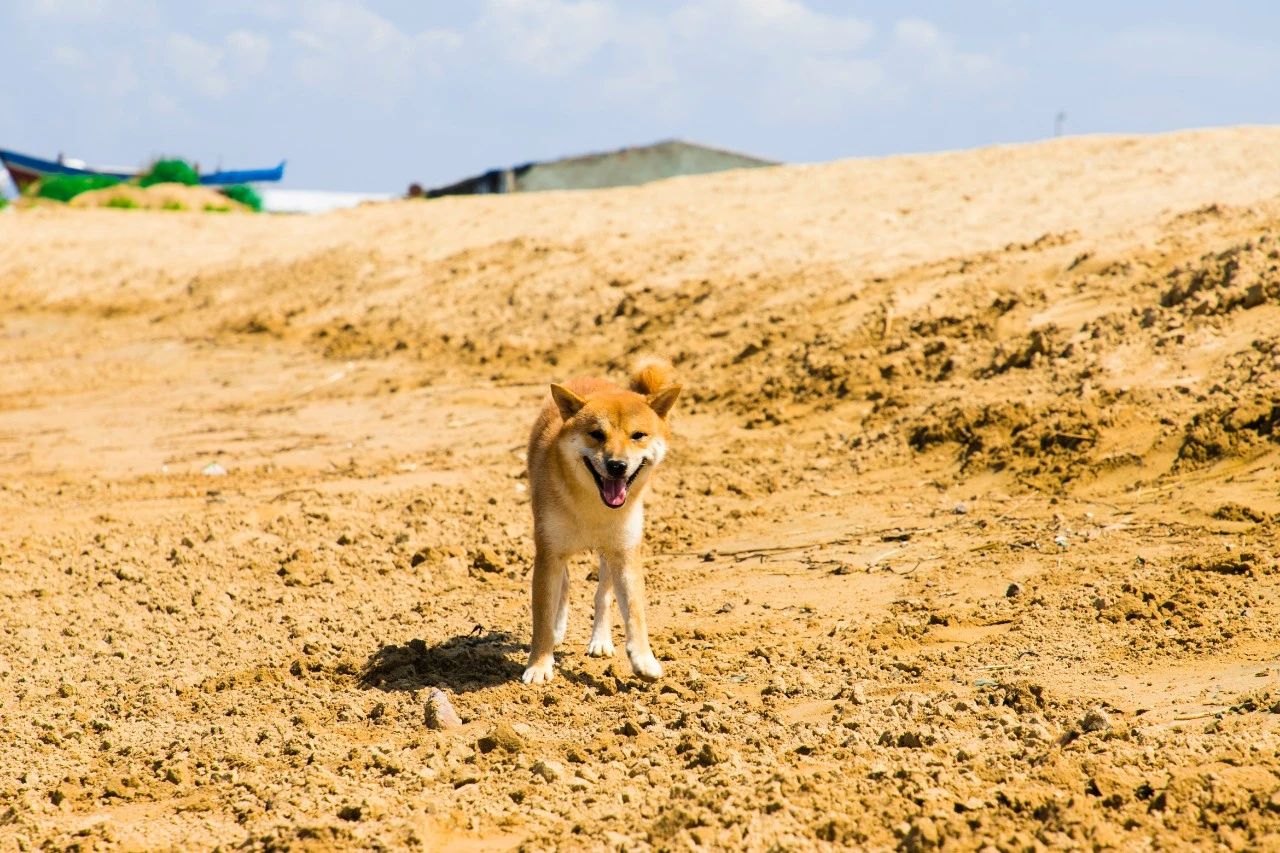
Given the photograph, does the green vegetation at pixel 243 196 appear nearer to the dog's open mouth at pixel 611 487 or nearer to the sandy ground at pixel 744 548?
the sandy ground at pixel 744 548

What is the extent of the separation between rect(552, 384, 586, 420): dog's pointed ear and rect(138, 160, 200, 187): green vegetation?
33.5 meters

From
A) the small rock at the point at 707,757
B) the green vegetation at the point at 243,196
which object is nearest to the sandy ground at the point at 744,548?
the small rock at the point at 707,757

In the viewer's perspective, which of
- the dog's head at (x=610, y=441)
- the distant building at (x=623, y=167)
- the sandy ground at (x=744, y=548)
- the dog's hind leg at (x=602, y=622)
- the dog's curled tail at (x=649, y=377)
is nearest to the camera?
the sandy ground at (x=744, y=548)

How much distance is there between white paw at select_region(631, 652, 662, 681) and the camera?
19.7 ft

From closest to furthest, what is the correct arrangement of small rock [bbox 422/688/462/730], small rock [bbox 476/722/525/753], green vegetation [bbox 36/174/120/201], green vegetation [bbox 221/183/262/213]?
small rock [bbox 476/722/525/753] → small rock [bbox 422/688/462/730] → green vegetation [bbox 36/174/120/201] → green vegetation [bbox 221/183/262/213]

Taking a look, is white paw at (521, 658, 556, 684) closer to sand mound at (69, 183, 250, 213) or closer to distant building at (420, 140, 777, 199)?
distant building at (420, 140, 777, 199)

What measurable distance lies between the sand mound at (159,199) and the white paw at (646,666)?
93.7ft

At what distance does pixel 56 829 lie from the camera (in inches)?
186

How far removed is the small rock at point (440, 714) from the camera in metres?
5.54

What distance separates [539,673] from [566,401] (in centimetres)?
124

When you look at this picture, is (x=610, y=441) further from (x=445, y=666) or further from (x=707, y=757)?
(x=707, y=757)

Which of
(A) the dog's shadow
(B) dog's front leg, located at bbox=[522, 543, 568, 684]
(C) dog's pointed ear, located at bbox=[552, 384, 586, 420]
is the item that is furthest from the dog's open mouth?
(A) the dog's shadow

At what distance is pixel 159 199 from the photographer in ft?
106

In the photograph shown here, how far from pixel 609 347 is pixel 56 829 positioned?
9.49 m
